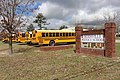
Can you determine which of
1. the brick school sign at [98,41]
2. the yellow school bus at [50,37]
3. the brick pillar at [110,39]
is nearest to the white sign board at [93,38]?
the brick school sign at [98,41]

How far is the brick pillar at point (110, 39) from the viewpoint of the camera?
1381 centimetres

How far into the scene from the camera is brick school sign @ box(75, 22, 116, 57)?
13.9 metres

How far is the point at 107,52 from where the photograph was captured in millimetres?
14047

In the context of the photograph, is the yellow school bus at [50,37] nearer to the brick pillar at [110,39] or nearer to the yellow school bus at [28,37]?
the yellow school bus at [28,37]

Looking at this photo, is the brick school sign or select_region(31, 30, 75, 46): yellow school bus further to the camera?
select_region(31, 30, 75, 46): yellow school bus

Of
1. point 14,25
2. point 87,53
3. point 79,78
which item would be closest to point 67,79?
point 79,78

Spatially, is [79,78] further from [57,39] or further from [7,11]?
[57,39]

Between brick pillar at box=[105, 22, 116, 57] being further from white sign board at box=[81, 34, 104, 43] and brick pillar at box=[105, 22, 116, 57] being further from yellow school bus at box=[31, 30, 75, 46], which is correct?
yellow school bus at box=[31, 30, 75, 46]

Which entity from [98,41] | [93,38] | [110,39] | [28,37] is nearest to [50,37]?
[28,37]

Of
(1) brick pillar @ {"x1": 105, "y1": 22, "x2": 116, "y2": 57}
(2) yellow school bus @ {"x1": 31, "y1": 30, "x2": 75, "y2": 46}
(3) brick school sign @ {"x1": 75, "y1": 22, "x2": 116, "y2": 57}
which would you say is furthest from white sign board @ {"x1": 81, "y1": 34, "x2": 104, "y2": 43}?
(2) yellow school bus @ {"x1": 31, "y1": 30, "x2": 75, "y2": 46}

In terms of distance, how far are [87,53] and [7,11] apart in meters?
7.02

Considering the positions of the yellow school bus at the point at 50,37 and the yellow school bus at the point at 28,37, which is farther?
the yellow school bus at the point at 28,37

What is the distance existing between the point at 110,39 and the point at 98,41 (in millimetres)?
1121

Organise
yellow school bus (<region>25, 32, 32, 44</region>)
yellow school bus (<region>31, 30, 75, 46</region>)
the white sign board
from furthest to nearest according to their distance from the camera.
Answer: yellow school bus (<region>25, 32, 32, 44</region>) → yellow school bus (<region>31, 30, 75, 46</region>) → the white sign board
